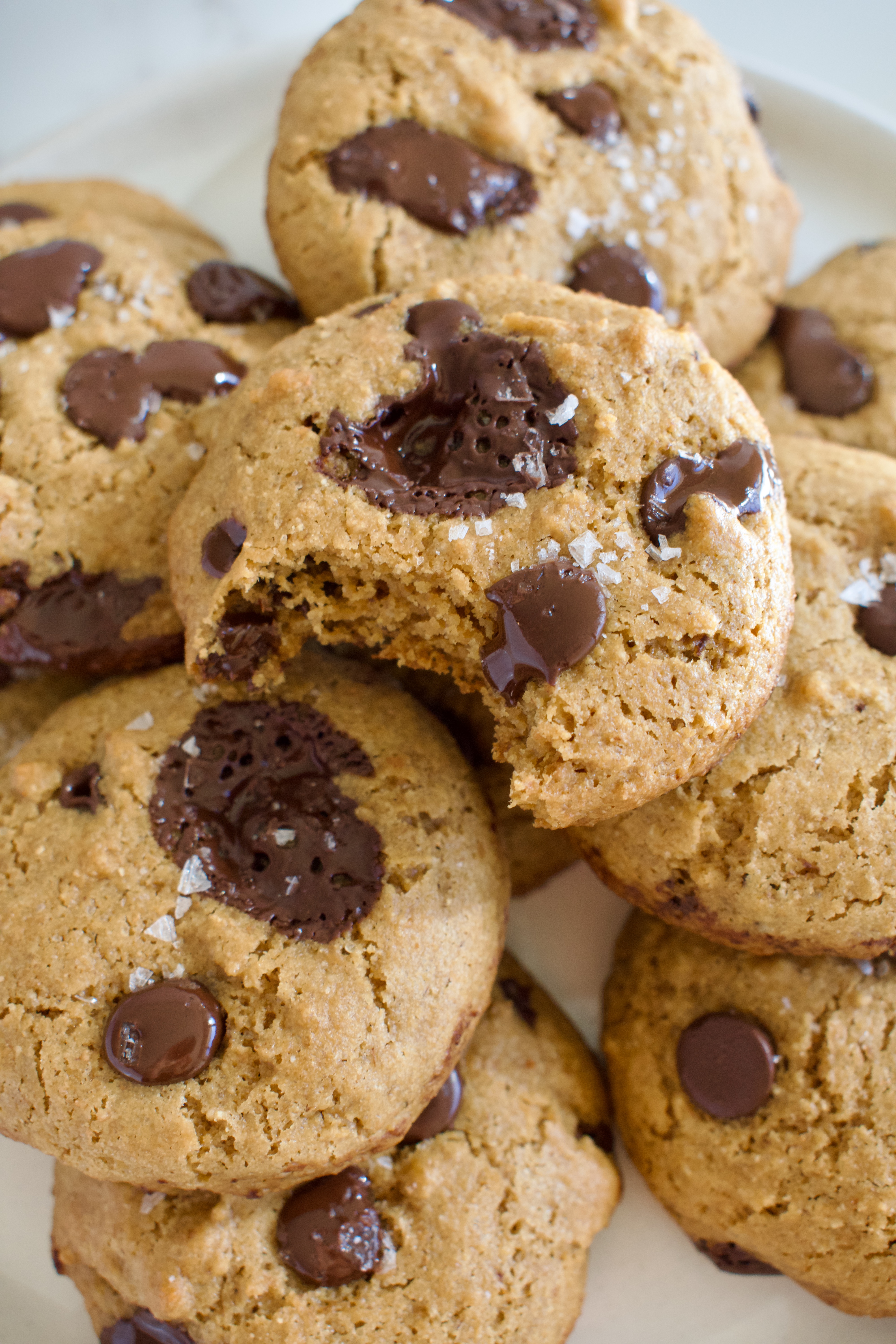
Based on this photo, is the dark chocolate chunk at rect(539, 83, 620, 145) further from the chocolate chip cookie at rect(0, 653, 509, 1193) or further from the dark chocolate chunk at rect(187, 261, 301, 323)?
the chocolate chip cookie at rect(0, 653, 509, 1193)

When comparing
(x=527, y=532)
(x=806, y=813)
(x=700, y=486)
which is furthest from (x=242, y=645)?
(x=806, y=813)

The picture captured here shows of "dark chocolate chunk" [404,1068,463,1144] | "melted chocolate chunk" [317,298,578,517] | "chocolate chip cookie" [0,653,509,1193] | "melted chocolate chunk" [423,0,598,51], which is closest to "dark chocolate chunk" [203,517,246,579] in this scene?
"melted chocolate chunk" [317,298,578,517]

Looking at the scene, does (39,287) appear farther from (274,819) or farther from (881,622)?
(881,622)

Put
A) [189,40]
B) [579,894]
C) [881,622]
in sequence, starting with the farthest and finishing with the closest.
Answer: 1. [189,40]
2. [579,894]
3. [881,622]

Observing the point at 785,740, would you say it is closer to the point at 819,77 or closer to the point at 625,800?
the point at 625,800

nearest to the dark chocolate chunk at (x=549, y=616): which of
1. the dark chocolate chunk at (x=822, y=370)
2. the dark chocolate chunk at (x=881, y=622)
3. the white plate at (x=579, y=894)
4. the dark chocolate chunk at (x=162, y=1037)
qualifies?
the dark chocolate chunk at (x=881, y=622)

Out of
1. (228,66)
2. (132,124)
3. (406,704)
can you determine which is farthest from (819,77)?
(406,704)

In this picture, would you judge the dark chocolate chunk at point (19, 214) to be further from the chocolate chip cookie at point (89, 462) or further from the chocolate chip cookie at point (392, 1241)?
the chocolate chip cookie at point (392, 1241)
